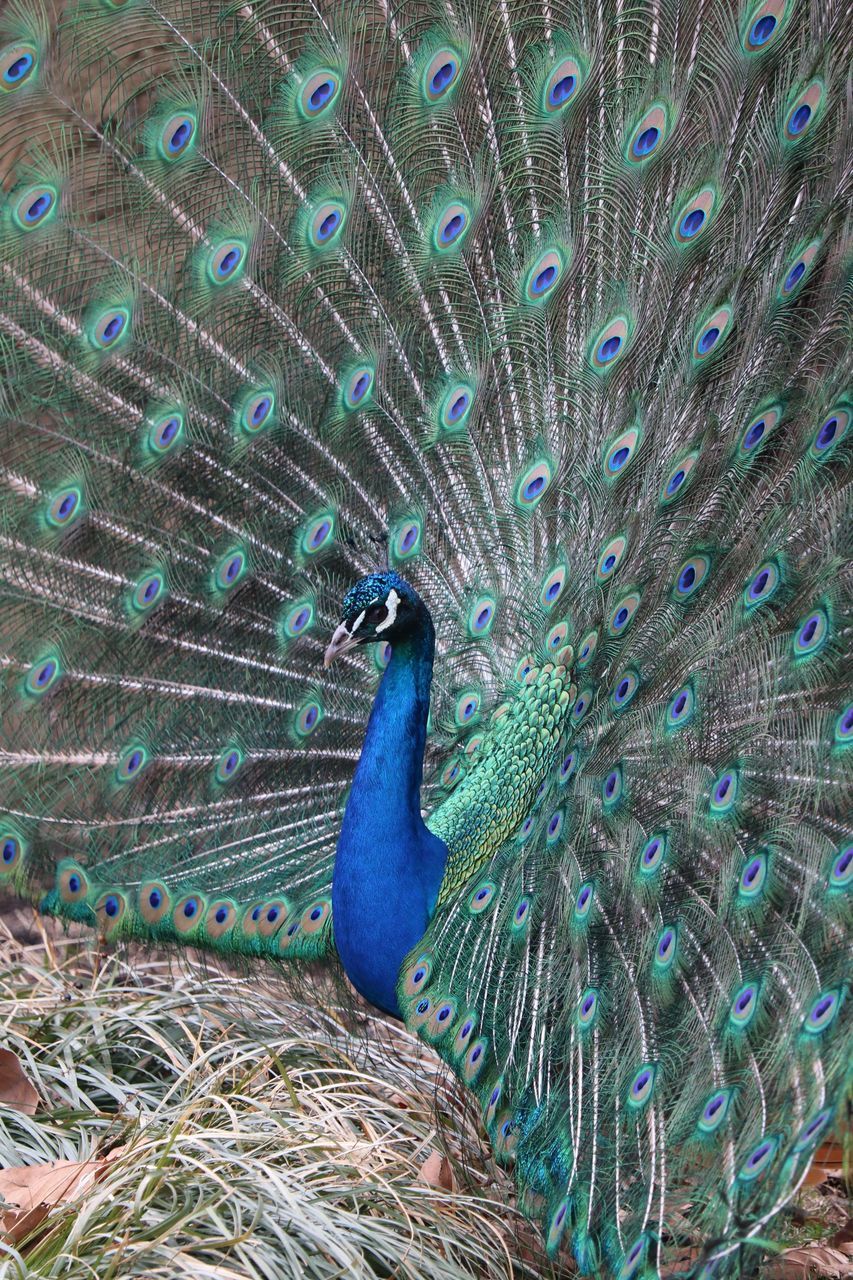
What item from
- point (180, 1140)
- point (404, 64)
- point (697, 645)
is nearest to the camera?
point (180, 1140)

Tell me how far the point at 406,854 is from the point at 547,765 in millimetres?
301

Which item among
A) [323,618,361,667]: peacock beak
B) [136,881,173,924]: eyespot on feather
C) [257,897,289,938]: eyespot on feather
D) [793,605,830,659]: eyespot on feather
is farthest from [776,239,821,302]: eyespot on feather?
[136,881,173,924]: eyespot on feather

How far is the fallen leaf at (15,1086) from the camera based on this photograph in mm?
2152

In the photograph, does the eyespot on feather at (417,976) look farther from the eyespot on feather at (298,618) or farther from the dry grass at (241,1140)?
the eyespot on feather at (298,618)

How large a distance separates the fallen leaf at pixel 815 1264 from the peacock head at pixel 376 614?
108 cm

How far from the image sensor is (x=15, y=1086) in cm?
216

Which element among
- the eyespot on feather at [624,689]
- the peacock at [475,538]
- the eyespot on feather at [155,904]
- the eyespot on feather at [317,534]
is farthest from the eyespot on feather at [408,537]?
the eyespot on feather at [155,904]

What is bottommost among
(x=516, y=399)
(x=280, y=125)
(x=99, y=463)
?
(x=99, y=463)

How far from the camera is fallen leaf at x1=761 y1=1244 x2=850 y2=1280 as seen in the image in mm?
1932

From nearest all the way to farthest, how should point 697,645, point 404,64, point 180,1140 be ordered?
1. point 180,1140
2. point 697,645
3. point 404,64

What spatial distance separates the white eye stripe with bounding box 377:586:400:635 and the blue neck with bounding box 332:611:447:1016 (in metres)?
0.07

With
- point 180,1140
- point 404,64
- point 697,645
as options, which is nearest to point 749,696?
point 697,645

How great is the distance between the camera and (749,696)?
197 centimetres

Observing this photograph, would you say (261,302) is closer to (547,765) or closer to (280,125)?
(280,125)
